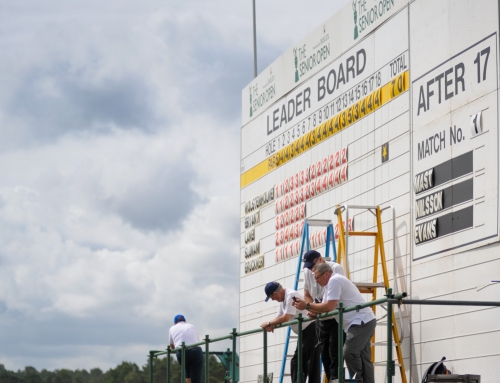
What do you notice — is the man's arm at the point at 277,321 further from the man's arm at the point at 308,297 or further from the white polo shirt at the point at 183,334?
the white polo shirt at the point at 183,334

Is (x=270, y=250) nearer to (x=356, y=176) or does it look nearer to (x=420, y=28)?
(x=356, y=176)

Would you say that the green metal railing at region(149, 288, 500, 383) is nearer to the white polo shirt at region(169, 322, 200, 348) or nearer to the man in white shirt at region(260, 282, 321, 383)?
the man in white shirt at region(260, 282, 321, 383)

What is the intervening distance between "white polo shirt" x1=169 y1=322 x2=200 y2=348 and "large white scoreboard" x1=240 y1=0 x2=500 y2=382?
133 cm

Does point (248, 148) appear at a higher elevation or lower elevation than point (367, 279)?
higher

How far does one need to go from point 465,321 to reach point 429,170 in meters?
1.82

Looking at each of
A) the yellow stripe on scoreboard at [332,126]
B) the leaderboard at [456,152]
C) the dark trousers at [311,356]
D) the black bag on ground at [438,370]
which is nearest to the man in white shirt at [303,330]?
the dark trousers at [311,356]

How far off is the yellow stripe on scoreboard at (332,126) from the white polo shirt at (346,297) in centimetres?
291

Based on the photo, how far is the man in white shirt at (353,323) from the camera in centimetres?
932

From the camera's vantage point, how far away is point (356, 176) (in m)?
12.3

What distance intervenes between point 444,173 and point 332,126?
319cm

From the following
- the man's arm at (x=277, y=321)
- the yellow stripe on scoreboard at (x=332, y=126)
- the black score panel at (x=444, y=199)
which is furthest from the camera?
the yellow stripe on scoreboard at (x=332, y=126)

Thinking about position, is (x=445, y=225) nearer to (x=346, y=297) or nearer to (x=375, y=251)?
(x=375, y=251)

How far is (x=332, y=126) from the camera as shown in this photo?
13.1m

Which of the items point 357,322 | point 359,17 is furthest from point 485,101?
point 359,17
